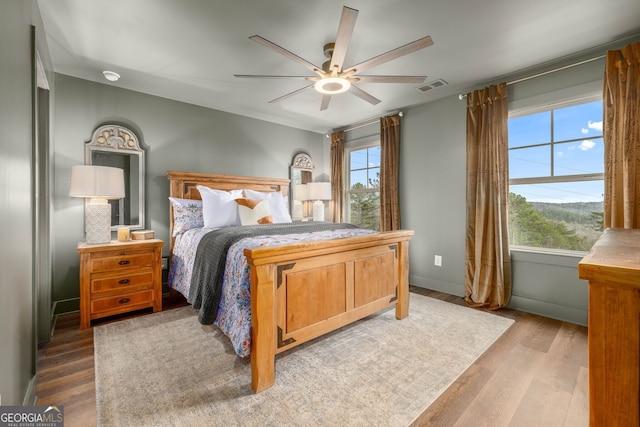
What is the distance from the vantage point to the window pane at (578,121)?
2.62 metres

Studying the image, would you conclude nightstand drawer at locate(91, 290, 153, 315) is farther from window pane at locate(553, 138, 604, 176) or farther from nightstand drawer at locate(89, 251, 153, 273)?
window pane at locate(553, 138, 604, 176)

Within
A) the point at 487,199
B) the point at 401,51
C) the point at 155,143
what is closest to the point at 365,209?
the point at 487,199

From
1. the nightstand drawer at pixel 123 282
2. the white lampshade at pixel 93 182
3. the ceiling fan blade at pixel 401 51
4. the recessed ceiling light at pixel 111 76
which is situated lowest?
the nightstand drawer at pixel 123 282

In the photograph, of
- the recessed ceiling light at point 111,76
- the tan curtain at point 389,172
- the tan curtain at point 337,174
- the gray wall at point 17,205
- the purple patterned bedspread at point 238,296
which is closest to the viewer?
the gray wall at point 17,205

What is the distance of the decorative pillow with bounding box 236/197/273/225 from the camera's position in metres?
3.31

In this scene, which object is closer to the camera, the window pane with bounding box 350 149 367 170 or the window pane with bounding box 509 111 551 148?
the window pane with bounding box 509 111 551 148

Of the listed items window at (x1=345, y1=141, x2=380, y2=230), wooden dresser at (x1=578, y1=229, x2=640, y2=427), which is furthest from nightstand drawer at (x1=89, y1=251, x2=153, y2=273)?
wooden dresser at (x1=578, y1=229, x2=640, y2=427)

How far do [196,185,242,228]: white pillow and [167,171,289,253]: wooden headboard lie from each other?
0.95 ft

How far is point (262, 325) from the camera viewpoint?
1.69 m

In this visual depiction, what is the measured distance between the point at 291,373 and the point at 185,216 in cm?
231

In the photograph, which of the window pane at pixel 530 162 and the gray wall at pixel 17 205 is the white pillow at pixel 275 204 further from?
the window pane at pixel 530 162

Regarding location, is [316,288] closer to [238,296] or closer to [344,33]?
[238,296]

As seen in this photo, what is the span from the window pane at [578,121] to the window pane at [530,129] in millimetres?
67

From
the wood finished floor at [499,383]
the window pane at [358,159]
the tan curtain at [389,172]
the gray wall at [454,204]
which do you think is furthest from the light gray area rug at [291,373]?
the window pane at [358,159]
